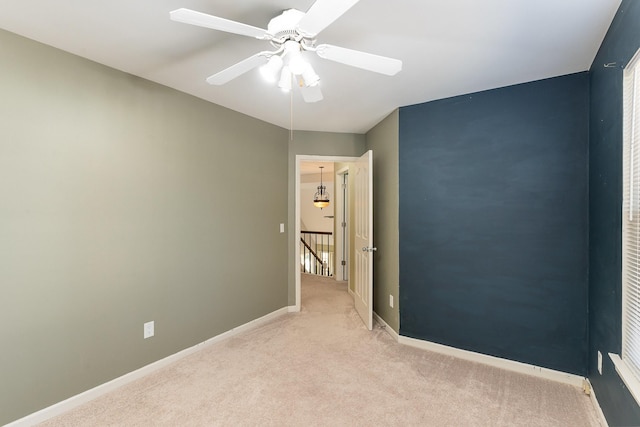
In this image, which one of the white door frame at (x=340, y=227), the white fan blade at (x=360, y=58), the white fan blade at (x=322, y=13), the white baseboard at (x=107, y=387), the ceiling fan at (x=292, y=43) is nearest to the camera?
the white fan blade at (x=322, y=13)

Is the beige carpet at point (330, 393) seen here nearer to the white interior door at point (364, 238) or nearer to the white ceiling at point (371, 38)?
the white interior door at point (364, 238)

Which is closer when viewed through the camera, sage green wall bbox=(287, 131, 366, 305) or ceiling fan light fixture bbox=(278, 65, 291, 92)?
ceiling fan light fixture bbox=(278, 65, 291, 92)

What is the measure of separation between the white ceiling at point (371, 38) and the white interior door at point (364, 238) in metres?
1.01

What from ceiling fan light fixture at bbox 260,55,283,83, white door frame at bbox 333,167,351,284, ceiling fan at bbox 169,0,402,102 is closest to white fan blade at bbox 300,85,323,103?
ceiling fan at bbox 169,0,402,102

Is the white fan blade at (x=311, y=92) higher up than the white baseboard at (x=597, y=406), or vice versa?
the white fan blade at (x=311, y=92)

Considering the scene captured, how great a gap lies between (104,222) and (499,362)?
131 inches

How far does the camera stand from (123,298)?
95.4 inches

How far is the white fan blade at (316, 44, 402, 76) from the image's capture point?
149 centimetres

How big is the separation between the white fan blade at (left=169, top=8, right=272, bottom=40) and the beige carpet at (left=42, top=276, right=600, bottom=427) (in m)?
2.17

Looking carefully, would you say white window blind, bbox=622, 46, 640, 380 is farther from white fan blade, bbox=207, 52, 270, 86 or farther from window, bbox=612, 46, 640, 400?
white fan blade, bbox=207, 52, 270, 86

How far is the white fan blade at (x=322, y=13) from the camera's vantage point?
1.13 m

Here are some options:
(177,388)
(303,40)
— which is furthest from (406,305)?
(303,40)

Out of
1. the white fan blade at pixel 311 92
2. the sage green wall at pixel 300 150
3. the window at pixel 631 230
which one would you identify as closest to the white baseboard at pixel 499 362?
the window at pixel 631 230

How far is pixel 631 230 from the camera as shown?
159 cm
